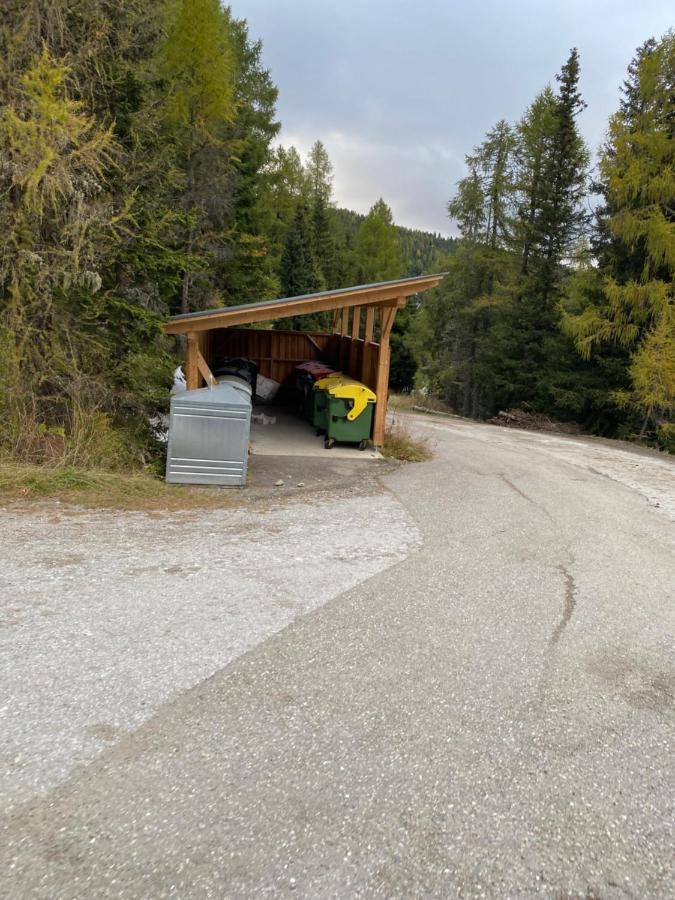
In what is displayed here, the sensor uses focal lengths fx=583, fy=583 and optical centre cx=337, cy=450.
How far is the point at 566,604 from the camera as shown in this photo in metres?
4.61

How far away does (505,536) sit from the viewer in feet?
20.7

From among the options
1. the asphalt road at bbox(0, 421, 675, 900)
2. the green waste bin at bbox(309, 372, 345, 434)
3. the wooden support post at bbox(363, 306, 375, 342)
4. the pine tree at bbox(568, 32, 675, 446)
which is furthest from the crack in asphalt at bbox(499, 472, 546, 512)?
the pine tree at bbox(568, 32, 675, 446)

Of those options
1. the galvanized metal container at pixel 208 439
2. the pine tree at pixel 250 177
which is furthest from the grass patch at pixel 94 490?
the pine tree at pixel 250 177

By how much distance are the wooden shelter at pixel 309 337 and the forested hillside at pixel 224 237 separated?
2.35 feet

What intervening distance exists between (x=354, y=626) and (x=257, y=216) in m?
24.4

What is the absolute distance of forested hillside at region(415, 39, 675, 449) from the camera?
1775 centimetres

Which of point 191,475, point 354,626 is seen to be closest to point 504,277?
point 191,475

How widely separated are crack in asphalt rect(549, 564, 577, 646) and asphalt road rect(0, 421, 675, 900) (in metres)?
0.03

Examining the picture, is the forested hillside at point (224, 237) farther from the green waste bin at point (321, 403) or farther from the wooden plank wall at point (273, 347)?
the green waste bin at point (321, 403)

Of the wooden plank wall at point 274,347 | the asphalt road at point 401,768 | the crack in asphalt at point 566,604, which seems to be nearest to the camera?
the asphalt road at point 401,768

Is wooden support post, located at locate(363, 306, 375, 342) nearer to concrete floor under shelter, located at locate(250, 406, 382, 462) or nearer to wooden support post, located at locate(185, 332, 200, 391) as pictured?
concrete floor under shelter, located at locate(250, 406, 382, 462)

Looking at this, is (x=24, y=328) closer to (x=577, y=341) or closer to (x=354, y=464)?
(x=354, y=464)

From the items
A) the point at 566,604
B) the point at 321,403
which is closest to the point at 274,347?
the point at 321,403

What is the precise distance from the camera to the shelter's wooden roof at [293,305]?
8898 millimetres
